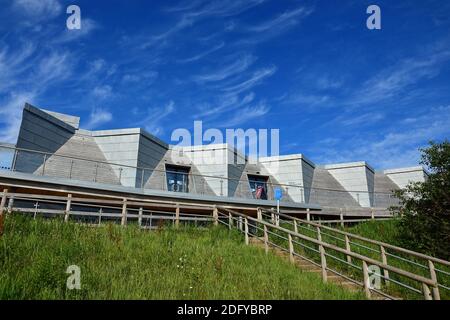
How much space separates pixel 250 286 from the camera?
23.0ft

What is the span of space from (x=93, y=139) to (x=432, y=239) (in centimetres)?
1881

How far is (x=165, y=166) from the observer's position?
22.9 meters

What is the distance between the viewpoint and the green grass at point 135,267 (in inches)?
245

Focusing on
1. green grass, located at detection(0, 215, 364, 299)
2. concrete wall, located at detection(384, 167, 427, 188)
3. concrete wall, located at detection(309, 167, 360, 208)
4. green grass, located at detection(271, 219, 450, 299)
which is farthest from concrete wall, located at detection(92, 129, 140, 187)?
concrete wall, located at detection(384, 167, 427, 188)

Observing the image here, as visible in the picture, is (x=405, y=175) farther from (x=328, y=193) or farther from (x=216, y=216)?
(x=216, y=216)

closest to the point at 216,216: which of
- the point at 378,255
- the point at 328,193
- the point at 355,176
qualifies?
the point at 378,255

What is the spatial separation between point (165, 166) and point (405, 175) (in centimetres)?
2354

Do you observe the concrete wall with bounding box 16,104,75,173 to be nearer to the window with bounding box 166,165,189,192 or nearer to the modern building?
the modern building

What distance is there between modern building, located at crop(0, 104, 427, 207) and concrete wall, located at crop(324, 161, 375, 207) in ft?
0.26

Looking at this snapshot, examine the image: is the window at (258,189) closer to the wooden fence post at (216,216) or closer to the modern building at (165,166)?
the modern building at (165,166)

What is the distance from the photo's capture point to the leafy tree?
13070 millimetres

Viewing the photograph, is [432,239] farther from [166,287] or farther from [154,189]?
[154,189]

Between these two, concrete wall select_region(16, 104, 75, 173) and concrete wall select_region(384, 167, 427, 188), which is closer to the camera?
concrete wall select_region(16, 104, 75, 173)

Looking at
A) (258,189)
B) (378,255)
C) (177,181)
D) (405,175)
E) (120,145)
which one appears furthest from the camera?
(405,175)
